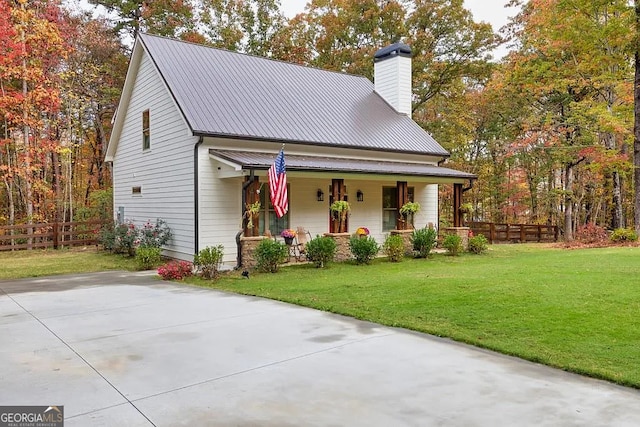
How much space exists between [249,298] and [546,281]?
17.4 feet

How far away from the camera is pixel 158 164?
44.9 feet

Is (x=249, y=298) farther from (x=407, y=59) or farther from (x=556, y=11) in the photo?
(x=556, y=11)

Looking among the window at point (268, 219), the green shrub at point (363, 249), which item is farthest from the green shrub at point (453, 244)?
the window at point (268, 219)

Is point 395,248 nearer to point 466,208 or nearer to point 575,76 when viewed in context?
point 466,208

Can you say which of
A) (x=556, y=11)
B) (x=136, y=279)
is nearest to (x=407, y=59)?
(x=556, y=11)

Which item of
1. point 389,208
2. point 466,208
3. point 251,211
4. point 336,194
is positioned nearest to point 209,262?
point 251,211

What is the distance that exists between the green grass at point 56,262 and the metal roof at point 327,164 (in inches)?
156

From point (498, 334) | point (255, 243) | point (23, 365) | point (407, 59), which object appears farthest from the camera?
point (407, 59)

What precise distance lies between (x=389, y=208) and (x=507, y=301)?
9104mm

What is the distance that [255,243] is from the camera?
10930mm

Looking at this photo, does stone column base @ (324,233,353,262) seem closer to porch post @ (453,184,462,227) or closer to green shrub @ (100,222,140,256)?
porch post @ (453,184,462,227)

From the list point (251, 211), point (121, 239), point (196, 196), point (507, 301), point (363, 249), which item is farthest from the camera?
point (121, 239)

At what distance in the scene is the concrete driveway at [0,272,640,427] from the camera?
3.16 meters

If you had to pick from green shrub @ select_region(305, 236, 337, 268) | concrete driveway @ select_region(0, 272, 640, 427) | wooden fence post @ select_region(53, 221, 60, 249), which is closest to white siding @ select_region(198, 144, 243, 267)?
green shrub @ select_region(305, 236, 337, 268)
